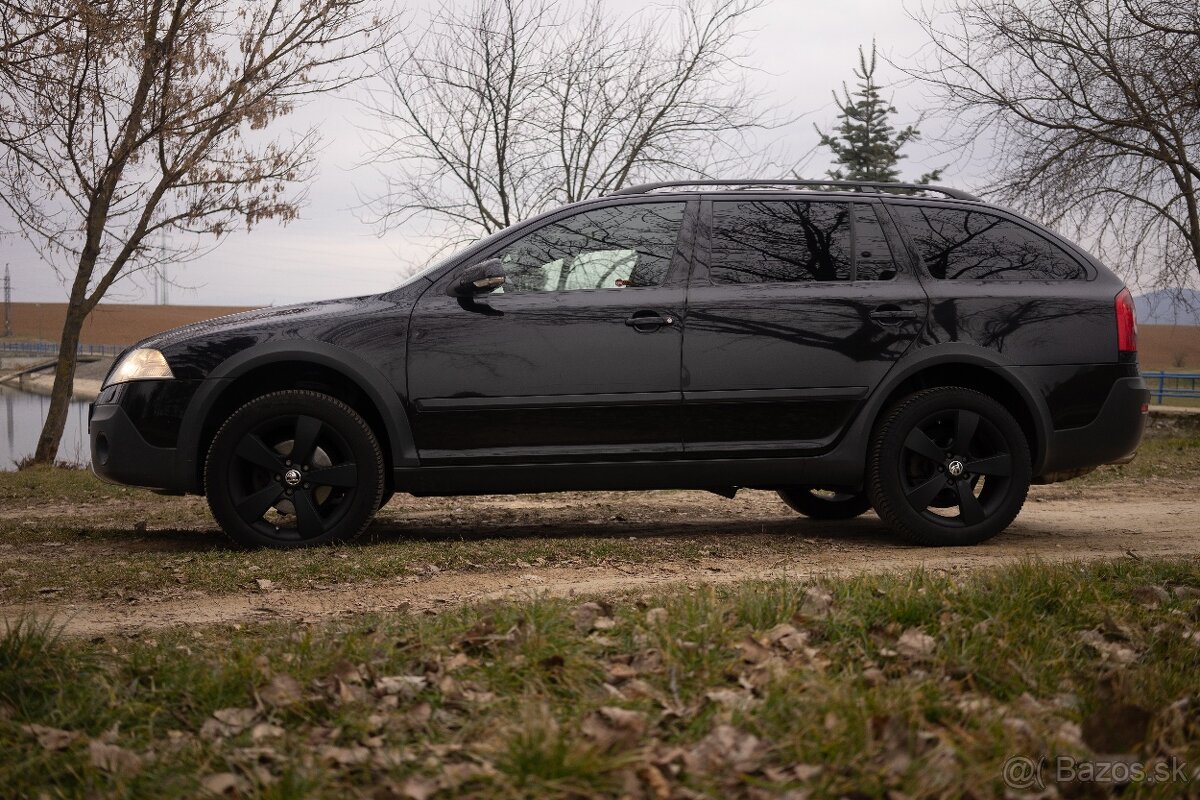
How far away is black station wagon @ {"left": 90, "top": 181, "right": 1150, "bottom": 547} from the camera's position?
563cm

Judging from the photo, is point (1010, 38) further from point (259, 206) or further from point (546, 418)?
point (546, 418)

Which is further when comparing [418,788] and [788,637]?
[788,637]

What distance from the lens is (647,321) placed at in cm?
568

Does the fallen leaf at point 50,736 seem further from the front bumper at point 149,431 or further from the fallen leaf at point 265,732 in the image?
the front bumper at point 149,431

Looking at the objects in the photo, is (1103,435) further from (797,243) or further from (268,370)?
(268,370)

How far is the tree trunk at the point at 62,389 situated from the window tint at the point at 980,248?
12.0 m

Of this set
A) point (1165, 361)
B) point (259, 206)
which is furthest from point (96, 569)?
point (1165, 361)

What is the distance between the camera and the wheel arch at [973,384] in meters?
5.91

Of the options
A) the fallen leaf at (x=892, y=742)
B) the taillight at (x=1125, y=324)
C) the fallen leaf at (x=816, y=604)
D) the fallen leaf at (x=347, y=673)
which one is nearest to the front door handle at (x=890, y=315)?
the taillight at (x=1125, y=324)

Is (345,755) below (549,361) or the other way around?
below

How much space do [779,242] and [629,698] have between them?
3.61m

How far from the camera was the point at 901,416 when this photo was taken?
5875 mm

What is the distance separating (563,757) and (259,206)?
1271 centimetres

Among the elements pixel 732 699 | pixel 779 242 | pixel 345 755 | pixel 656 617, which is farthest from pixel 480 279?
pixel 345 755
